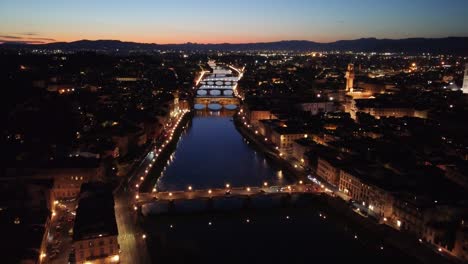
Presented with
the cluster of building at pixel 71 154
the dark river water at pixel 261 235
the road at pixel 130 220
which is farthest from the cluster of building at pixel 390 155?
the cluster of building at pixel 71 154

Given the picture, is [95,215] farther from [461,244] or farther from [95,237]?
[461,244]

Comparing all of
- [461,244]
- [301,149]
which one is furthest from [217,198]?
[461,244]

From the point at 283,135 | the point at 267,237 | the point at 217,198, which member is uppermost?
the point at 283,135

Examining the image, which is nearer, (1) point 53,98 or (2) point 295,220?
(2) point 295,220

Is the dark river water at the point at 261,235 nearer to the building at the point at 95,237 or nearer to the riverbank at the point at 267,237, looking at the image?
the riverbank at the point at 267,237

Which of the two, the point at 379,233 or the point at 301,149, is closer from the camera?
the point at 379,233

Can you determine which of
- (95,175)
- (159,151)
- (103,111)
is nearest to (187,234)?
(95,175)

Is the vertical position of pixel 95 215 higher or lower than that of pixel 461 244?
higher

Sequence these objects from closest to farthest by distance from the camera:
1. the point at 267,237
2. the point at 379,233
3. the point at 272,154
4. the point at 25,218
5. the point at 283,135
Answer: the point at 25,218 < the point at 379,233 < the point at 267,237 < the point at 272,154 < the point at 283,135

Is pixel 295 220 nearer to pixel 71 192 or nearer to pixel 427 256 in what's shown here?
pixel 427 256
